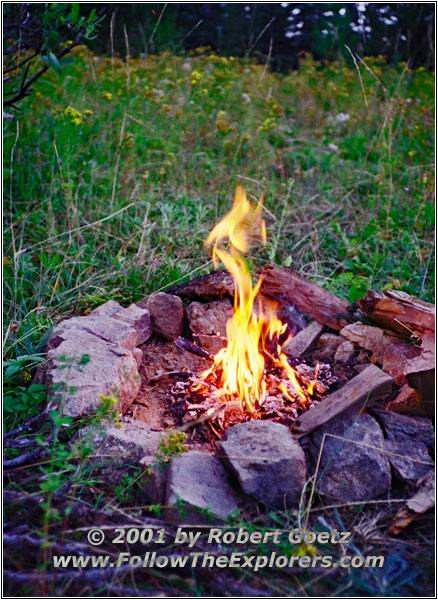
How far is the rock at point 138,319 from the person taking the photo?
10.1 feet

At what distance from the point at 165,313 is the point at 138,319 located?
0.16 m

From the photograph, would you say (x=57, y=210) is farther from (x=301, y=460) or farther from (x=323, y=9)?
(x=323, y=9)

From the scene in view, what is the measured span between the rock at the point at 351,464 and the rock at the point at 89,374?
845mm

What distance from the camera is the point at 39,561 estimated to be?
189 centimetres

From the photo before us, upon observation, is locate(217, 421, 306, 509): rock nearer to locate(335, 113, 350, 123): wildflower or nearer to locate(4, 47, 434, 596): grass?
locate(4, 47, 434, 596): grass

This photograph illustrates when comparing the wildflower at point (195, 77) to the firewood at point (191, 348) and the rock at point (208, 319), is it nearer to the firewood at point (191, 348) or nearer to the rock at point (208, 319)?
the rock at point (208, 319)

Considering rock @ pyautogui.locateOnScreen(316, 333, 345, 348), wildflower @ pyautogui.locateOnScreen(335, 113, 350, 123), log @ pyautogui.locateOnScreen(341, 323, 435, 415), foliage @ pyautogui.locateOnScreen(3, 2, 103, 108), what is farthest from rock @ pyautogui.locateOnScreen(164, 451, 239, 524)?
wildflower @ pyautogui.locateOnScreen(335, 113, 350, 123)

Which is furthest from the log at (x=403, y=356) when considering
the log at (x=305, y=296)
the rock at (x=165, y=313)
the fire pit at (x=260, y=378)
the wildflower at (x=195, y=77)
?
the wildflower at (x=195, y=77)

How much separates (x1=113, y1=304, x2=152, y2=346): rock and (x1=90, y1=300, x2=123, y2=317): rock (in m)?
0.07

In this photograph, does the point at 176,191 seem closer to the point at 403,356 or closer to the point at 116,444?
the point at 403,356

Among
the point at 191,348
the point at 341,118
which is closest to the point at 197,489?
the point at 191,348

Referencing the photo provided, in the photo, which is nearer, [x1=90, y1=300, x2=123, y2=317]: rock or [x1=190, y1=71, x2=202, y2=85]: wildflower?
[x1=90, y1=300, x2=123, y2=317]: rock

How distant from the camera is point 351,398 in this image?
2.47 meters

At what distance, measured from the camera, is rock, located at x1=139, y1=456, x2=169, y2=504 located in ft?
7.18
